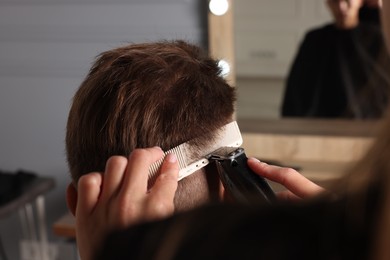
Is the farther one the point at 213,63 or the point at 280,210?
the point at 213,63

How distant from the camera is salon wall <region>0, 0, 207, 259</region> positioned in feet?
6.57

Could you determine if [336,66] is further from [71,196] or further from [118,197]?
[118,197]

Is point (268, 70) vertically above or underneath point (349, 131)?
above

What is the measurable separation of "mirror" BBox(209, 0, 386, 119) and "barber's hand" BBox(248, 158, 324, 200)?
1101 millimetres

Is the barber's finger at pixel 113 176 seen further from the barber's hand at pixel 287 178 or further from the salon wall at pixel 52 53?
the salon wall at pixel 52 53

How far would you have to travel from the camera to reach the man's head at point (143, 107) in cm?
73

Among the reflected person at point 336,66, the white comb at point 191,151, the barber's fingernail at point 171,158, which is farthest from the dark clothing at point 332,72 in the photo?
the barber's fingernail at point 171,158

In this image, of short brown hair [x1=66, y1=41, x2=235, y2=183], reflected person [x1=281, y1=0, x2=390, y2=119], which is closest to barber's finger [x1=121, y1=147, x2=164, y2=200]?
short brown hair [x1=66, y1=41, x2=235, y2=183]

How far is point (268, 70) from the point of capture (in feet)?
6.07

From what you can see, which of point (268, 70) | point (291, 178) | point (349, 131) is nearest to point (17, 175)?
point (268, 70)

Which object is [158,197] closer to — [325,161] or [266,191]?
[266,191]

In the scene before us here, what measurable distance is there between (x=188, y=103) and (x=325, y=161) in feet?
3.88

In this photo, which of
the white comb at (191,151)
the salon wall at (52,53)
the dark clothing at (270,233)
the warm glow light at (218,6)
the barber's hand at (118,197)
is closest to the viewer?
the dark clothing at (270,233)

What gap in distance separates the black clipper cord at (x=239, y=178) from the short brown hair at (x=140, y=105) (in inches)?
1.9
